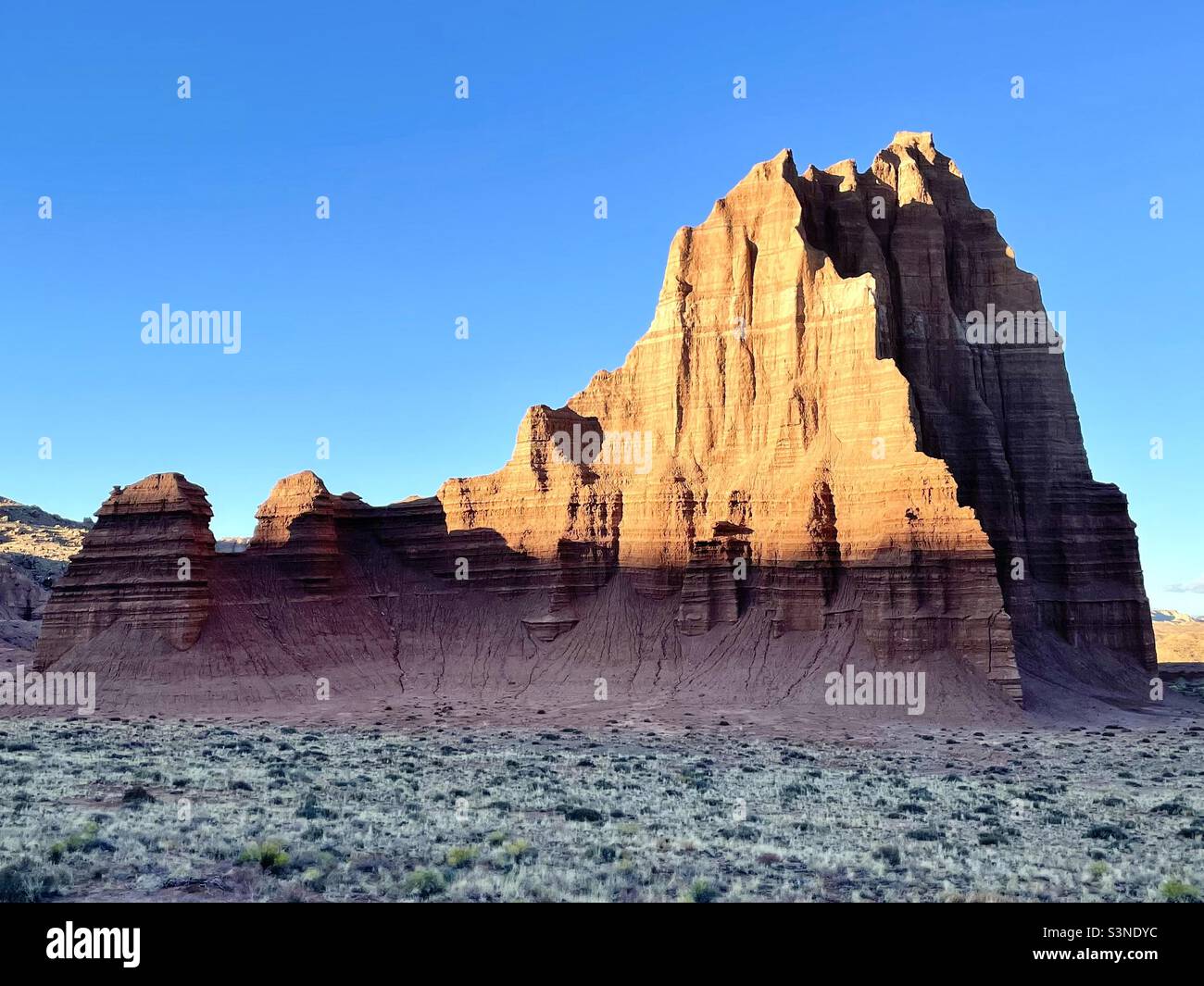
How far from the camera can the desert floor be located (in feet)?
51.8

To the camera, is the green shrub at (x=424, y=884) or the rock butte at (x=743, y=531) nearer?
the green shrub at (x=424, y=884)

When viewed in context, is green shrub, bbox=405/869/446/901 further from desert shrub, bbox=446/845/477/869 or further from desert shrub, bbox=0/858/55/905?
desert shrub, bbox=0/858/55/905

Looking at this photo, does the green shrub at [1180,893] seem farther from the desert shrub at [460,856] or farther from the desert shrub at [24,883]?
the desert shrub at [24,883]

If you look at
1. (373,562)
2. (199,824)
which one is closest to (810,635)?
(373,562)

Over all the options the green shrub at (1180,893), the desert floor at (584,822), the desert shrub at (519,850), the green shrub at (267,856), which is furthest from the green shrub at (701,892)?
the green shrub at (1180,893)

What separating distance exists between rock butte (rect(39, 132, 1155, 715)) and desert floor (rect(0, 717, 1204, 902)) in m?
18.4

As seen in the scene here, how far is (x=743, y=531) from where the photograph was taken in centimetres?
6069

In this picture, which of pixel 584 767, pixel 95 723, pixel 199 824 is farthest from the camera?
pixel 95 723

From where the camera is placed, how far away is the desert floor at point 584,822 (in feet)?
51.8

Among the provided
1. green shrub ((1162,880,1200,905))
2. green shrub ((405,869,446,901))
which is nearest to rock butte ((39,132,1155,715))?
green shrub ((1162,880,1200,905))

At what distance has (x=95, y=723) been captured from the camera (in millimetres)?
44719

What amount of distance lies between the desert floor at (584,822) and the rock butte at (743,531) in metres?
18.4
